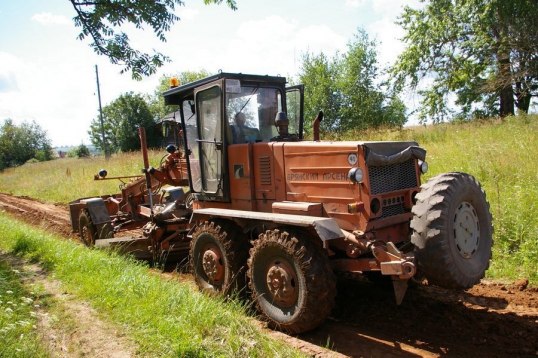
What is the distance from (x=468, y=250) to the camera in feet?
13.4

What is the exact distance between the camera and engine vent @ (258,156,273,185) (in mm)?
5184

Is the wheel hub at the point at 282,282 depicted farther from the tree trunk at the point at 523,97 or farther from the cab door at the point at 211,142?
the tree trunk at the point at 523,97

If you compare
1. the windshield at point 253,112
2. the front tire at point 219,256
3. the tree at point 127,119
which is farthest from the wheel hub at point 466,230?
the tree at point 127,119

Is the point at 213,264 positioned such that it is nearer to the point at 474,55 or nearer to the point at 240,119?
the point at 240,119

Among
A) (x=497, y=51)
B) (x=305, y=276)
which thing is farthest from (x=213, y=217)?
(x=497, y=51)

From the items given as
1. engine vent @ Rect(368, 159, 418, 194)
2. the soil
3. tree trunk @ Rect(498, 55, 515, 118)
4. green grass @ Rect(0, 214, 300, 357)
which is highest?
tree trunk @ Rect(498, 55, 515, 118)

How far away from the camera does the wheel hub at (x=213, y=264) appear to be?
5301 mm

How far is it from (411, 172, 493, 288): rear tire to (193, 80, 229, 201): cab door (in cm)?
264

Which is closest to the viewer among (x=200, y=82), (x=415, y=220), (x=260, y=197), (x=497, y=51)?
(x=415, y=220)

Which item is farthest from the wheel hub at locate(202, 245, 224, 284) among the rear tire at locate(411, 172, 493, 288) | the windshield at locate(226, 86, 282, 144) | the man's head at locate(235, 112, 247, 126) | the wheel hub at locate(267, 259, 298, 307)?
the rear tire at locate(411, 172, 493, 288)

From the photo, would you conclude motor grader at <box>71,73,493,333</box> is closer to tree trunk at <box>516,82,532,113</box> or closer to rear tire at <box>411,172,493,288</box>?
rear tire at <box>411,172,493,288</box>

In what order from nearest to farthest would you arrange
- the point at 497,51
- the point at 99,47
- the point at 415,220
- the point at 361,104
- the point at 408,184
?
the point at 415,220 < the point at 408,184 < the point at 99,47 < the point at 497,51 < the point at 361,104

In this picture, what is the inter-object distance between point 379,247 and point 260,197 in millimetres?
1810

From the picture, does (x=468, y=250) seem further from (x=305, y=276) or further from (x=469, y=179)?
(x=305, y=276)
